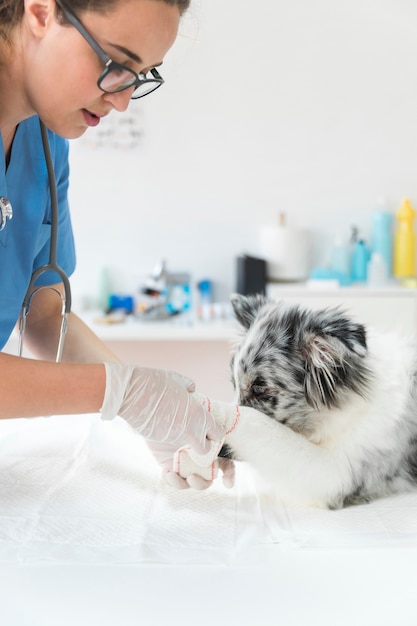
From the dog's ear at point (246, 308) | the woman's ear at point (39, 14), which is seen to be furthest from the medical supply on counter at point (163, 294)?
the woman's ear at point (39, 14)

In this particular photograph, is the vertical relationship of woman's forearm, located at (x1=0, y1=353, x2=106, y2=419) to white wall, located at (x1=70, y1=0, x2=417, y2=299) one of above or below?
below

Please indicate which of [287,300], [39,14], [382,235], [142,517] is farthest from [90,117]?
[382,235]

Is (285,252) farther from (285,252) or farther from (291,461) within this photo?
(291,461)

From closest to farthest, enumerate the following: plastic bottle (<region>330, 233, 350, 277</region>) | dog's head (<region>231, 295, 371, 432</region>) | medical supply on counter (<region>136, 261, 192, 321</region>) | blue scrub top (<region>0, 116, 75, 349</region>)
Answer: dog's head (<region>231, 295, 371, 432</region>) → blue scrub top (<region>0, 116, 75, 349</region>) → medical supply on counter (<region>136, 261, 192, 321</region>) → plastic bottle (<region>330, 233, 350, 277</region>)

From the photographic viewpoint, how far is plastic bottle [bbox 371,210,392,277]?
3900 mm

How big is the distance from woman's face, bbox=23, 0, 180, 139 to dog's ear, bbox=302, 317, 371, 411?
0.64m

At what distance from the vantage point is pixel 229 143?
394 cm

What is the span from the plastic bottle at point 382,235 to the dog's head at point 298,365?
2.34m

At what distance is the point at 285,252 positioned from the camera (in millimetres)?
3883

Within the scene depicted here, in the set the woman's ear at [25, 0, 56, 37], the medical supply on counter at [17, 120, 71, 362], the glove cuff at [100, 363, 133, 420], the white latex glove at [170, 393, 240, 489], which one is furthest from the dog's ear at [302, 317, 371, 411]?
the woman's ear at [25, 0, 56, 37]

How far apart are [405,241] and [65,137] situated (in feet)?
9.33

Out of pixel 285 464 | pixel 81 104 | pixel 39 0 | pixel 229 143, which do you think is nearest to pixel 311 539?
pixel 285 464

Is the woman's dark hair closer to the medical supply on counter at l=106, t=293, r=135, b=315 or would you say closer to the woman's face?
the woman's face

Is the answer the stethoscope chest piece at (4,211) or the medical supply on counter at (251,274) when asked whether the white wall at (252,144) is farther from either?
the stethoscope chest piece at (4,211)
